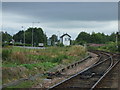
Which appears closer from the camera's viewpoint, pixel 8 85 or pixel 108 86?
pixel 8 85

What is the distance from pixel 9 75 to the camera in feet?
41.6

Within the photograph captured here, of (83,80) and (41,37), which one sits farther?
(41,37)

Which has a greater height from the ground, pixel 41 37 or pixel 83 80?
pixel 41 37

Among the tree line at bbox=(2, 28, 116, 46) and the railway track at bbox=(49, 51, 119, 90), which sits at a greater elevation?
the tree line at bbox=(2, 28, 116, 46)

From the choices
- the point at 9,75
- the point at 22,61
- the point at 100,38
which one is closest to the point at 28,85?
the point at 9,75

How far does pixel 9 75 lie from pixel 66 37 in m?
107

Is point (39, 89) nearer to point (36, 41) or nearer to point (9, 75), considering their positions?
point (9, 75)

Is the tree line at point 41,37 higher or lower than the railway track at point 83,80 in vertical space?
higher

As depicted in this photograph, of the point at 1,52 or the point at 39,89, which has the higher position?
the point at 1,52

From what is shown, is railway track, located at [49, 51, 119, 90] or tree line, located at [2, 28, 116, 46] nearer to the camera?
railway track, located at [49, 51, 119, 90]

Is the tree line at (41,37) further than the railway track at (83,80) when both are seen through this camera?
Yes

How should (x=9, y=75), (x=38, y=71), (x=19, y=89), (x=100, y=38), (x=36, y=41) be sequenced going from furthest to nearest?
(x=100, y=38), (x=36, y=41), (x=38, y=71), (x=9, y=75), (x=19, y=89)

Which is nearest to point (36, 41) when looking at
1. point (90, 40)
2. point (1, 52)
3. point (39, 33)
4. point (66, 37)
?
point (39, 33)

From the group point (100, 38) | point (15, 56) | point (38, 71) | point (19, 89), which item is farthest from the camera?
point (100, 38)
